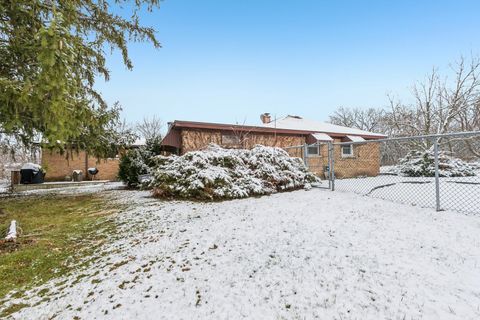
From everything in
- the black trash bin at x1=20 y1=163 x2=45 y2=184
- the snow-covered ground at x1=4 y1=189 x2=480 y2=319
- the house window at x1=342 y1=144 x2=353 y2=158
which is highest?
the house window at x1=342 y1=144 x2=353 y2=158

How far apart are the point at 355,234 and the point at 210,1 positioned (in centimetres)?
1146

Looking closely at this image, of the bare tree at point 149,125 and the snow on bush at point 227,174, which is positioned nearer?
the snow on bush at point 227,174

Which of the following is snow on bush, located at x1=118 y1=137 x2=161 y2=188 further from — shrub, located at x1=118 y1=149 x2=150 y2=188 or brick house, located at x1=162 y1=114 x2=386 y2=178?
brick house, located at x1=162 y1=114 x2=386 y2=178

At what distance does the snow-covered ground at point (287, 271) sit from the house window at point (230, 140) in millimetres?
7624

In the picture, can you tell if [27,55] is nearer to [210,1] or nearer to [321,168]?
[210,1]

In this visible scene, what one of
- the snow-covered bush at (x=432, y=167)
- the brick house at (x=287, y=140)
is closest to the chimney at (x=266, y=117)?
the brick house at (x=287, y=140)

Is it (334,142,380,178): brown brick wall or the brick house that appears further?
(334,142,380,178): brown brick wall

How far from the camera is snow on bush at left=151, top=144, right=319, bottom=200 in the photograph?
6.67 m

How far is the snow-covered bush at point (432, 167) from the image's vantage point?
38.8 feet

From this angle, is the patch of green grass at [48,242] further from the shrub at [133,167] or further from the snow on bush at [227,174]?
the shrub at [133,167]

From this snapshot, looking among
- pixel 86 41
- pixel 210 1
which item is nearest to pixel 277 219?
pixel 86 41

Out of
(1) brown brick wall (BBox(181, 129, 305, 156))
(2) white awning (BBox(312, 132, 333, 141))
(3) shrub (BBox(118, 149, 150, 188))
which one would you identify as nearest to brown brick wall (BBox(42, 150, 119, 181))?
(3) shrub (BBox(118, 149, 150, 188))

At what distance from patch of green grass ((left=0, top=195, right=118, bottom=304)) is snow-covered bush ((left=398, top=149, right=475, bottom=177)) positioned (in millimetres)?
13758

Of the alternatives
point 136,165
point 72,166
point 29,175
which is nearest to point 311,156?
point 136,165
